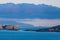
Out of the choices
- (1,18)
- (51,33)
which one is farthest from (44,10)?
(1,18)

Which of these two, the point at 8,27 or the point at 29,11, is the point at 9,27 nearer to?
the point at 8,27

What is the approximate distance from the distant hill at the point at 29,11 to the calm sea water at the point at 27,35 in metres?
0.20

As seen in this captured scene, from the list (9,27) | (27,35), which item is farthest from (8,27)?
(27,35)

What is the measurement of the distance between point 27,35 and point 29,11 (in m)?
0.30

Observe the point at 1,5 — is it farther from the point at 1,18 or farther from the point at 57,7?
the point at 57,7

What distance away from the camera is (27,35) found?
1.55 meters

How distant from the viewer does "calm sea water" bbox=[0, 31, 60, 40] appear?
154cm

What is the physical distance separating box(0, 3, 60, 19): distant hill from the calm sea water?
0.20 metres

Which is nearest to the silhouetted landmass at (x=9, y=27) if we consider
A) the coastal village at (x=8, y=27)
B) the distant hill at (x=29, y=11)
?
the coastal village at (x=8, y=27)

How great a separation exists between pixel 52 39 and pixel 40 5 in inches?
17.5

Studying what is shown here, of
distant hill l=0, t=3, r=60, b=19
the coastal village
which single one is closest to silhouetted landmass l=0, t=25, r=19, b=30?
the coastal village

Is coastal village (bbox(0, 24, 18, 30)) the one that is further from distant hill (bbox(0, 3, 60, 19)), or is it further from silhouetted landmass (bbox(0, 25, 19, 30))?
distant hill (bbox(0, 3, 60, 19))

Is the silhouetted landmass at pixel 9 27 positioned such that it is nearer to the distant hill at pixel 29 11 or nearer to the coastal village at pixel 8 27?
the coastal village at pixel 8 27

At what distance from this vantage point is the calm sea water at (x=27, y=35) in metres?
1.54
